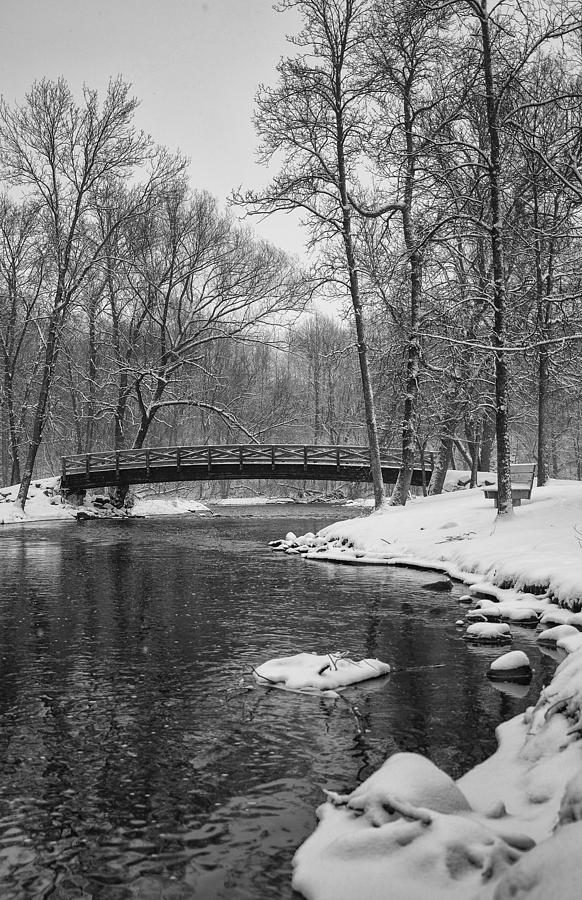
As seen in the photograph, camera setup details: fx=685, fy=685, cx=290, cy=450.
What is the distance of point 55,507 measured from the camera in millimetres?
28812

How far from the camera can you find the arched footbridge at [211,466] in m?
30.1

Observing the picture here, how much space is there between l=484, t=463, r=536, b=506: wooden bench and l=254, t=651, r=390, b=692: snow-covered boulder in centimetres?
923

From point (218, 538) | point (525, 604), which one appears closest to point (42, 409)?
point (218, 538)

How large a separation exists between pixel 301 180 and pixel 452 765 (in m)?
17.7

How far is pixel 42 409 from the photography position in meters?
26.8

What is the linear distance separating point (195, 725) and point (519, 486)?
1231 centimetres

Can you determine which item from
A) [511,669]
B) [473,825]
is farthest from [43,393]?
[473,825]

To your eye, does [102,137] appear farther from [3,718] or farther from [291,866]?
[291,866]

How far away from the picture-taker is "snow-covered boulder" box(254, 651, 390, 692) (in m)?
6.64

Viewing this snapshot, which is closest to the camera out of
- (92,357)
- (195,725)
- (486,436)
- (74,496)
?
(195,725)

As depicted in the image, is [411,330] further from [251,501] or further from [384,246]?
[251,501]

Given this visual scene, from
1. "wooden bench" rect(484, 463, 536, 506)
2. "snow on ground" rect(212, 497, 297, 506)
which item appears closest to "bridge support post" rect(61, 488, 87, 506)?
"snow on ground" rect(212, 497, 297, 506)

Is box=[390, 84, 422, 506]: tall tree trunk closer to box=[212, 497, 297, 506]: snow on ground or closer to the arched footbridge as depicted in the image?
the arched footbridge

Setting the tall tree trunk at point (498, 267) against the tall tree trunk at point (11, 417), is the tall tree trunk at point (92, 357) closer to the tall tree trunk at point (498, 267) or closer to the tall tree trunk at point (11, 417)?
the tall tree trunk at point (11, 417)
